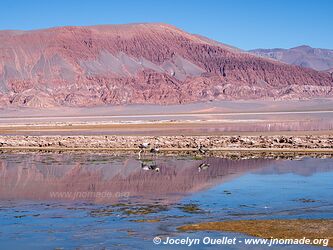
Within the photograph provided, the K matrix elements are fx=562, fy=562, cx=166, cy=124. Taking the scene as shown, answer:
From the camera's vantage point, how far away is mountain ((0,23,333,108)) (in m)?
128

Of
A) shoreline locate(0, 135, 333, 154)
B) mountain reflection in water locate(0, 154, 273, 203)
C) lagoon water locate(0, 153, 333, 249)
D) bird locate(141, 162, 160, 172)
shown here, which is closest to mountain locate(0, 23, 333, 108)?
shoreline locate(0, 135, 333, 154)

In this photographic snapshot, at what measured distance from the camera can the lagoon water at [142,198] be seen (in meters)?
11.6

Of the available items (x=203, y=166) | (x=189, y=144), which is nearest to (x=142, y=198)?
(x=203, y=166)

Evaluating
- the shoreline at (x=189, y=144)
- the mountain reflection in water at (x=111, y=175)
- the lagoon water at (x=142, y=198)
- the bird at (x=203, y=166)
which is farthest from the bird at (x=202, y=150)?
the bird at (x=203, y=166)

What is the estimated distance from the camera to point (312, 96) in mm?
139125

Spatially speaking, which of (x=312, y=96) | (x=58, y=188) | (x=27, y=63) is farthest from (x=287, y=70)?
(x=58, y=188)

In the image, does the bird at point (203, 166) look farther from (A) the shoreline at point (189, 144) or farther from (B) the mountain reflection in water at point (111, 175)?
(A) the shoreline at point (189, 144)

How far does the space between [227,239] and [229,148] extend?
19.4 meters

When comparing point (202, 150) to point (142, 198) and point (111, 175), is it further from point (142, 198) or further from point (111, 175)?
point (142, 198)

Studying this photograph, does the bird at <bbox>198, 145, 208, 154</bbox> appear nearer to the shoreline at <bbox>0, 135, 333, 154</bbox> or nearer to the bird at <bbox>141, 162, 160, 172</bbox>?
the shoreline at <bbox>0, 135, 333, 154</bbox>

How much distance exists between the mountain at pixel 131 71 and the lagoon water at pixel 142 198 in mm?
98168

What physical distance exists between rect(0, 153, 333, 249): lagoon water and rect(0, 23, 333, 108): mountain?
322 ft

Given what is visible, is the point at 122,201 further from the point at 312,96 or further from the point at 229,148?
the point at 312,96

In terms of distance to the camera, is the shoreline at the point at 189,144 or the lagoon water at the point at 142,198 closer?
the lagoon water at the point at 142,198
